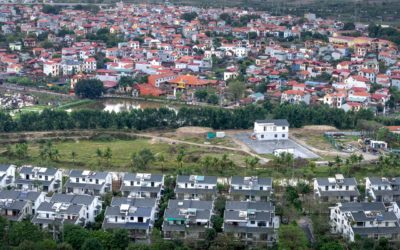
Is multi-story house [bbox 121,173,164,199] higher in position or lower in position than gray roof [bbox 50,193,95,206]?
lower

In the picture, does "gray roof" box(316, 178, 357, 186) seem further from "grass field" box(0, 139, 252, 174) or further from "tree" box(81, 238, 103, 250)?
"tree" box(81, 238, 103, 250)

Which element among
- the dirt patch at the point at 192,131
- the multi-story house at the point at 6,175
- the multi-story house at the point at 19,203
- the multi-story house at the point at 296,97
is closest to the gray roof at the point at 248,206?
the multi-story house at the point at 19,203

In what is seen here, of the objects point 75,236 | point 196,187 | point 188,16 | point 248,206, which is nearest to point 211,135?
point 196,187

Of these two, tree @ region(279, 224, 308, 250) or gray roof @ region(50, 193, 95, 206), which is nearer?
tree @ region(279, 224, 308, 250)

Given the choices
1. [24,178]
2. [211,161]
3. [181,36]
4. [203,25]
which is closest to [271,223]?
[211,161]

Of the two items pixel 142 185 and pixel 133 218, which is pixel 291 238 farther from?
pixel 142 185

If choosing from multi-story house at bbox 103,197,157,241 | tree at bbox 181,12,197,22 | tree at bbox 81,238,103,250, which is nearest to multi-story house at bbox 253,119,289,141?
multi-story house at bbox 103,197,157,241
